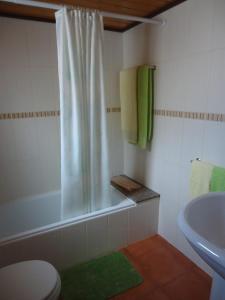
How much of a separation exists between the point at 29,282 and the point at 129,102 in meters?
1.65

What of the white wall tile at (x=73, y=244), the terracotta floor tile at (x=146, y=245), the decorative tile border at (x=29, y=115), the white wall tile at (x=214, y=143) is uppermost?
the decorative tile border at (x=29, y=115)

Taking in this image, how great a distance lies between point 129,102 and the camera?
214cm

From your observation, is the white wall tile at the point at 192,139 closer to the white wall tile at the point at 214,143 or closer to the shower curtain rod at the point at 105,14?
the white wall tile at the point at 214,143

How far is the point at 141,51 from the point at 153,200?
1.45 meters

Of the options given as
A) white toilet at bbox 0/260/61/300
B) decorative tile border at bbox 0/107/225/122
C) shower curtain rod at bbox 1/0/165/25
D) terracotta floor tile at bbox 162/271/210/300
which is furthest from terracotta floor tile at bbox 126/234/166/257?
shower curtain rod at bbox 1/0/165/25

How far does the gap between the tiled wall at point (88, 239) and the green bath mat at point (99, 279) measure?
88 millimetres

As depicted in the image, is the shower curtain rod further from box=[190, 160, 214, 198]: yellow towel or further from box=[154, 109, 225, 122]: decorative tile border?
box=[190, 160, 214, 198]: yellow towel

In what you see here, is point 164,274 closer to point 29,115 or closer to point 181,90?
point 181,90

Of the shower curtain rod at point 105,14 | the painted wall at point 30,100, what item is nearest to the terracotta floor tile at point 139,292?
the painted wall at point 30,100

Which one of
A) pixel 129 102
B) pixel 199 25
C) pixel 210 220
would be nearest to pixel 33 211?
pixel 129 102

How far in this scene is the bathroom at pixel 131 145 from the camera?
156cm

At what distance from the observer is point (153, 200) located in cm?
212

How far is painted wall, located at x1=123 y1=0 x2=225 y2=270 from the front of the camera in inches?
57.8

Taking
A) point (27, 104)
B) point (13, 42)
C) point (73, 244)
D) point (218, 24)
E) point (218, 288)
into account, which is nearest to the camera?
point (218, 288)
